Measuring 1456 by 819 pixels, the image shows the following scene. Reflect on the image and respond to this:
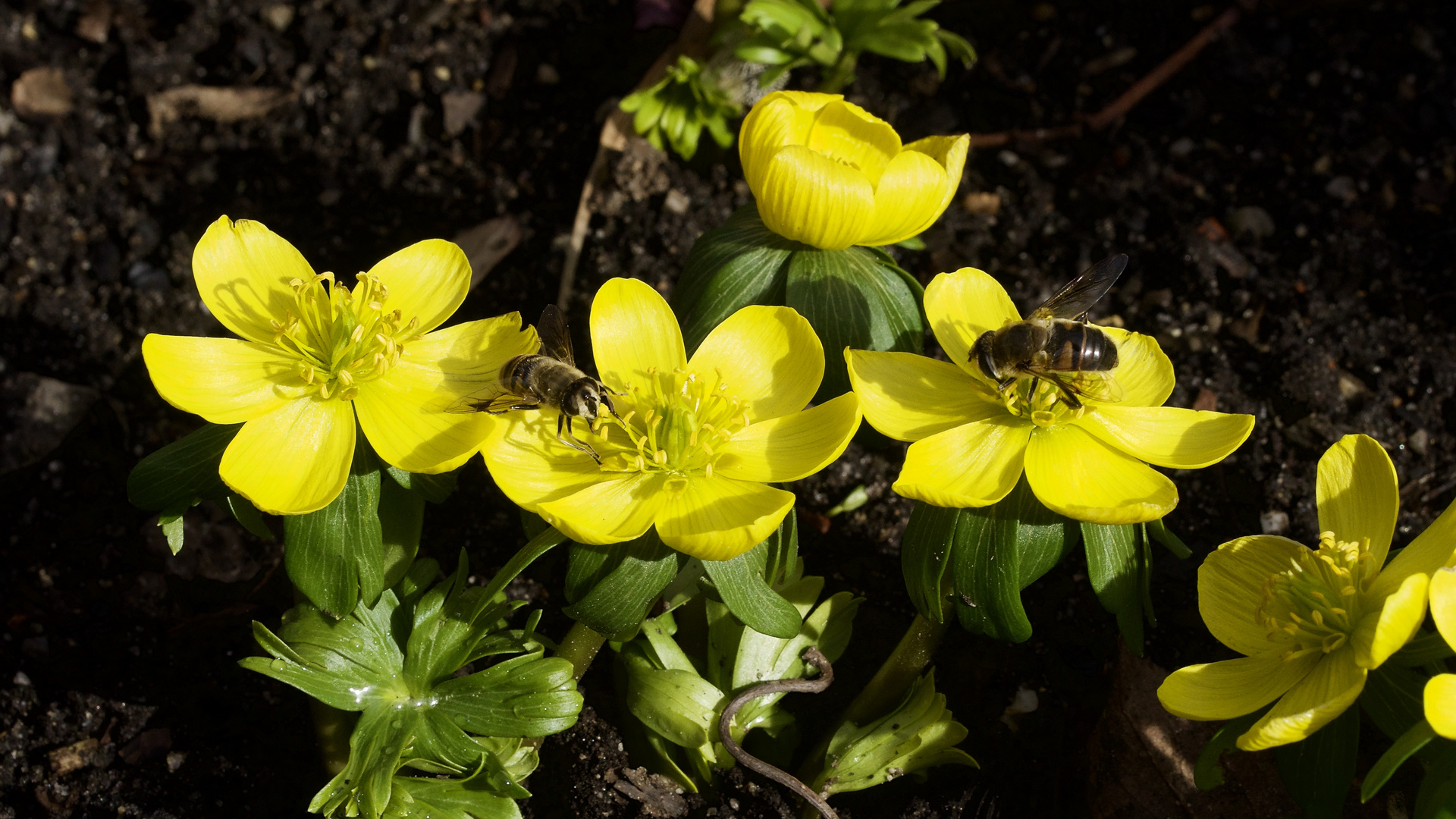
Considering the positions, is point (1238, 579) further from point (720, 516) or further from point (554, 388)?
point (554, 388)

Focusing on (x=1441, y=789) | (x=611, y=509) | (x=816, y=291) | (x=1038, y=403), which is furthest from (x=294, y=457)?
(x=1441, y=789)

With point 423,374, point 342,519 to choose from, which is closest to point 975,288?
point 423,374

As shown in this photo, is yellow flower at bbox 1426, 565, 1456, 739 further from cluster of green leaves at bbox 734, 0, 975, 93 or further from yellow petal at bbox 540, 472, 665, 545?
cluster of green leaves at bbox 734, 0, 975, 93

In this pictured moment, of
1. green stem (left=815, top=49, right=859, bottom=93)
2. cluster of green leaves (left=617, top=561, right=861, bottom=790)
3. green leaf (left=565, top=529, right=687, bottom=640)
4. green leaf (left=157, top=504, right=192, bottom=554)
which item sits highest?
green stem (left=815, top=49, right=859, bottom=93)

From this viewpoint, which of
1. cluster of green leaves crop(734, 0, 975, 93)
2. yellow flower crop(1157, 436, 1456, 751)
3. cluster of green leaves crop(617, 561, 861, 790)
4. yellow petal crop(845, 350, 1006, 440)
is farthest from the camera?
cluster of green leaves crop(734, 0, 975, 93)

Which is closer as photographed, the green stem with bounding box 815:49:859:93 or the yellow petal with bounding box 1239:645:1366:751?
the yellow petal with bounding box 1239:645:1366:751

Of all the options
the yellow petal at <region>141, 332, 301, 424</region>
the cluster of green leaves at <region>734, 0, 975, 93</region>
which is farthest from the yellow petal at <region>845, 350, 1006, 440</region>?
the cluster of green leaves at <region>734, 0, 975, 93</region>
